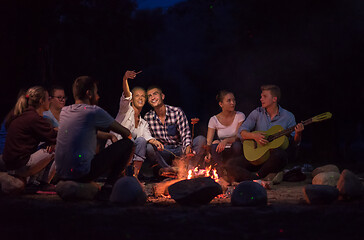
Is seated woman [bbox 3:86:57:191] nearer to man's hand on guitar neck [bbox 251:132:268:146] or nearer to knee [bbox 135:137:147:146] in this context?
knee [bbox 135:137:147:146]

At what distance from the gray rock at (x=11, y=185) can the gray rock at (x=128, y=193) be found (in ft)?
4.90

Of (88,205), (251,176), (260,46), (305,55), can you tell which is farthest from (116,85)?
(88,205)

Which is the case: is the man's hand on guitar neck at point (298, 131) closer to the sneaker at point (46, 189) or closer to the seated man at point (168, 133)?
the seated man at point (168, 133)

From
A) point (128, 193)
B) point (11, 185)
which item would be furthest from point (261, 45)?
point (11, 185)

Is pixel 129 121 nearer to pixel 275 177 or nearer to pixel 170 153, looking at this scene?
pixel 170 153

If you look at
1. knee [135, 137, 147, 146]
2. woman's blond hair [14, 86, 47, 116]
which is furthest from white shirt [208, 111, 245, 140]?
woman's blond hair [14, 86, 47, 116]

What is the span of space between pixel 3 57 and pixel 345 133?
403 inches

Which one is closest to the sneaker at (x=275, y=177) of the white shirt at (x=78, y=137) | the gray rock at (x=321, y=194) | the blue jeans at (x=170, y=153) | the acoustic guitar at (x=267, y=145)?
the acoustic guitar at (x=267, y=145)

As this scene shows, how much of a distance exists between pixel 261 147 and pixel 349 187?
2044 millimetres

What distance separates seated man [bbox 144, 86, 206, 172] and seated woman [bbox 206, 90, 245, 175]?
300 mm

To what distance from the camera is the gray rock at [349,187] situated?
509 cm

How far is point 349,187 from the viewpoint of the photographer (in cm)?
510

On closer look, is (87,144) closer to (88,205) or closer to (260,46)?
(88,205)

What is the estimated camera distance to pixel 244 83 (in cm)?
1453
